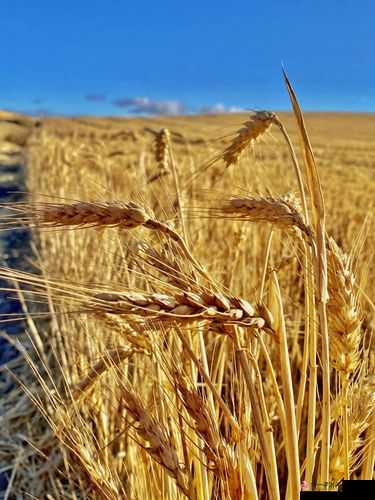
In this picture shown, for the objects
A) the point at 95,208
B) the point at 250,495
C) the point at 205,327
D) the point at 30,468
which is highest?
the point at 95,208

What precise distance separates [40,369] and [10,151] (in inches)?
707

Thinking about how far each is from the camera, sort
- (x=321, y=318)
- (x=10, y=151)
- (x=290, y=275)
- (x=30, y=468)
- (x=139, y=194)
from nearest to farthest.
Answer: (x=321, y=318) → (x=139, y=194) → (x=30, y=468) → (x=290, y=275) → (x=10, y=151)

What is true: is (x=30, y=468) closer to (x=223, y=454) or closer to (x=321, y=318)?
(x=223, y=454)

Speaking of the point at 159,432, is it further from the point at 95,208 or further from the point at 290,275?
the point at 290,275

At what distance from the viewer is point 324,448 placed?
2.83ft

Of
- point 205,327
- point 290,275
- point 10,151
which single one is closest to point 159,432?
point 205,327

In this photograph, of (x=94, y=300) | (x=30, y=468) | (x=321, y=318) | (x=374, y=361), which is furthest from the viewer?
(x=30, y=468)

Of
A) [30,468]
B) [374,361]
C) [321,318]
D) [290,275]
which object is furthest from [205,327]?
[290,275]

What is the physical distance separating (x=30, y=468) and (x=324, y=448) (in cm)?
148

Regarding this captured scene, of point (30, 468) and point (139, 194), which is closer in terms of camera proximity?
point (139, 194)

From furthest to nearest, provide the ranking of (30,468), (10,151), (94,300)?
(10,151)
(30,468)
(94,300)

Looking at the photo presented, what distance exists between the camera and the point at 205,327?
0.73 m

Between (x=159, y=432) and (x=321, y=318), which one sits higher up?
(x=321, y=318)

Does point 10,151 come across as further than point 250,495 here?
Yes
